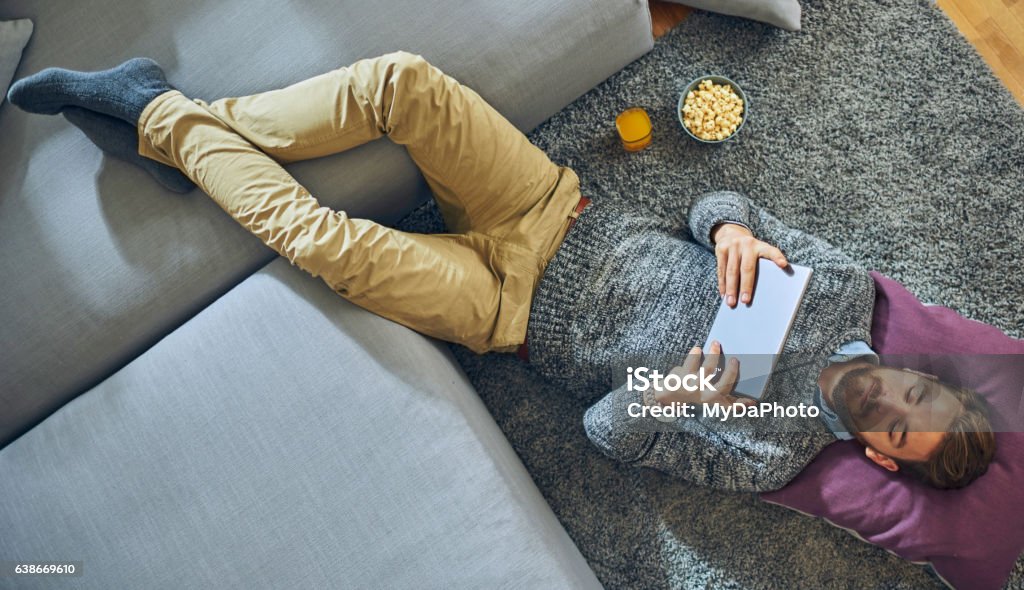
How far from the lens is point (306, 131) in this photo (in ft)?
3.62

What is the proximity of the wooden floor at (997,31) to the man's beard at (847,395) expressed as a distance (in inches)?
34.7

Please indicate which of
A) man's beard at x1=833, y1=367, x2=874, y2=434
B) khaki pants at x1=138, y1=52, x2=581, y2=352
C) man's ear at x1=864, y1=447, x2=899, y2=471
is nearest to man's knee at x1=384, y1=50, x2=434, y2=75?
khaki pants at x1=138, y1=52, x2=581, y2=352

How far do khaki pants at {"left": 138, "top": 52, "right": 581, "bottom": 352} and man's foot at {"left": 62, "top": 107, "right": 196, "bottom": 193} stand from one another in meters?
0.02

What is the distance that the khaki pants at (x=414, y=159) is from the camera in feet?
3.51

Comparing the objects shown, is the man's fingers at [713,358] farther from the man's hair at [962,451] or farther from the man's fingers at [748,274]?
the man's hair at [962,451]

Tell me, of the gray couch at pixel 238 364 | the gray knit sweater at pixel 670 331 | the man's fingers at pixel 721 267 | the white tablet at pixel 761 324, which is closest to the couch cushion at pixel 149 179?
the gray couch at pixel 238 364

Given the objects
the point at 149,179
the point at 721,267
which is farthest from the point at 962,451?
the point at 149,179

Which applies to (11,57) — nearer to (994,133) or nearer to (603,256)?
(603,256)

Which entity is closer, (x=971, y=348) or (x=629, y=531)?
(x=971, y=348)

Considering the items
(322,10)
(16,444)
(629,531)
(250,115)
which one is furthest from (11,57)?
(629,531)

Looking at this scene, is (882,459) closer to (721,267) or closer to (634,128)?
(721,267)

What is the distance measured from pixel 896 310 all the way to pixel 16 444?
166 centimetres

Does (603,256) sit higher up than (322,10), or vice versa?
(322,10)

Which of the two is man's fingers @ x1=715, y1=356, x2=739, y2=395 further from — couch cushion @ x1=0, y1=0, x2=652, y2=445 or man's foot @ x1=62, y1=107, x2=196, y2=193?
man's foot @ x1=62, y1=107, x2=196, y2=193
